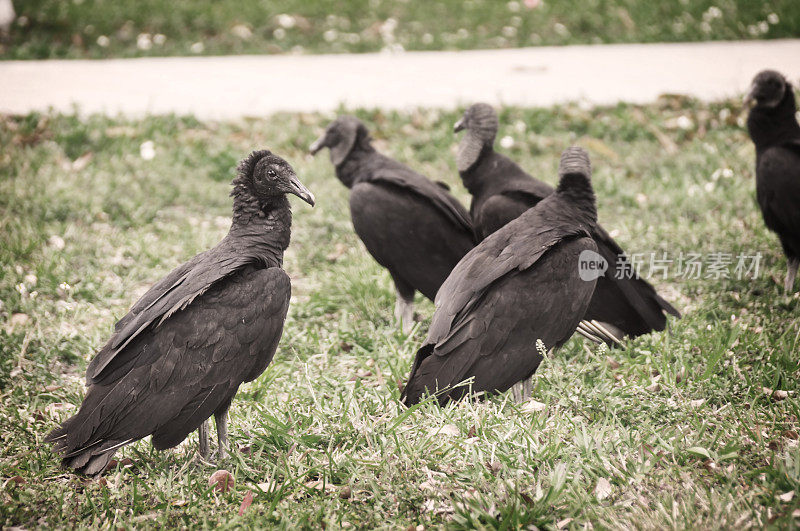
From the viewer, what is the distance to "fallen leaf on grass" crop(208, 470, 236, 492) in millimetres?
2629

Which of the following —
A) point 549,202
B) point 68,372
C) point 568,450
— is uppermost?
point 549,202

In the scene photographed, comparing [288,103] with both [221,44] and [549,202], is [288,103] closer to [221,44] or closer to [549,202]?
[221,44]

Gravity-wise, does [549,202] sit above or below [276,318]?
above

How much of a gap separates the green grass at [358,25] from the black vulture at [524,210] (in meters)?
4.68

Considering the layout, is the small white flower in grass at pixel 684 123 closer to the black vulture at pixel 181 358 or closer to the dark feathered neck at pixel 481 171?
the dark feathered neck at pixel 481 171

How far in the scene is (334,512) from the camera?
8.21 feet

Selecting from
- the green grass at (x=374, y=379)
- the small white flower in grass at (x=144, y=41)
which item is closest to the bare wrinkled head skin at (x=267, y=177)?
the green grass at (x=374, y=379)

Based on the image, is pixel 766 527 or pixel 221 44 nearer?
pixel 766 527

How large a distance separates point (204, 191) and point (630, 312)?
3.29m

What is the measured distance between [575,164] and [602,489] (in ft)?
4.44

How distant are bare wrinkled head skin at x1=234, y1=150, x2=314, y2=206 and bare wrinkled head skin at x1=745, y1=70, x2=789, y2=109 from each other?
279 cm

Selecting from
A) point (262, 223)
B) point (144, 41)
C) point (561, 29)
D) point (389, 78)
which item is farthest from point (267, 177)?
point (561, 29)

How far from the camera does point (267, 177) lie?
2.93m

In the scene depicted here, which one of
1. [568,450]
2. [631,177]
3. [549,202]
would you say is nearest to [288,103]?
[631,177]
